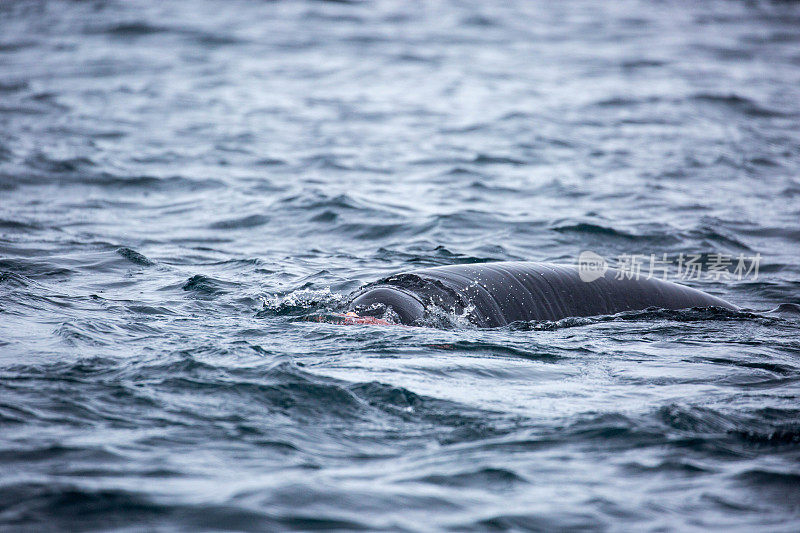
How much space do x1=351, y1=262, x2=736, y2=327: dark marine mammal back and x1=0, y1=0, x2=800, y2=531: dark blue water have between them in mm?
215

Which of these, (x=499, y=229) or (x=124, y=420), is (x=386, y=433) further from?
(x=499, y=229)

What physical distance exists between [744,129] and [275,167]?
10330 millimetres

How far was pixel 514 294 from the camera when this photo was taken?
851 cm

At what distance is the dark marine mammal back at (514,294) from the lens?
8.10 metres

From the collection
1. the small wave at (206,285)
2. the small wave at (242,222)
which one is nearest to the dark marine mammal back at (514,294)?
the small wave at (206,285)

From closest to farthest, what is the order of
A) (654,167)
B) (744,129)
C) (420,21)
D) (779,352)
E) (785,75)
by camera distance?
(779,352)
(654,167)
(744,129)
(785,75)
(420,21)

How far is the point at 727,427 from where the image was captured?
6.14 metres

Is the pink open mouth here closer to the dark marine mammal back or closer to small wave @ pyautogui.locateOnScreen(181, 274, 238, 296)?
the dark marine mammal back

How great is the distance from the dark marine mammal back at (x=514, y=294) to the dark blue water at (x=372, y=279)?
0.22 metres

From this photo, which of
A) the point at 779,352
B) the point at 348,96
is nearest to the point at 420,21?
the point at 348,96

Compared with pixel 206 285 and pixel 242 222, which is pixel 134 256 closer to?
pixel 206 285

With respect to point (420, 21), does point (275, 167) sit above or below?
below

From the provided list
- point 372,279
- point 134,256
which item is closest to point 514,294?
point 372,279

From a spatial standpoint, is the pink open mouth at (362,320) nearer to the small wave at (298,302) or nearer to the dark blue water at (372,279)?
the dark blue water at (372,279)
